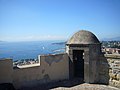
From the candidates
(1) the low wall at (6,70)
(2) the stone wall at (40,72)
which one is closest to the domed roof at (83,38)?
(2) the stone wall at (40,72)

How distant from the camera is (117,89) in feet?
27.3

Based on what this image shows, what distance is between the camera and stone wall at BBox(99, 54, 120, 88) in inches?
346

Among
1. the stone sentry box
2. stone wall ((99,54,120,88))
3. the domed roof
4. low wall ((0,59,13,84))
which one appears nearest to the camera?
low wall ((0,59,13,84))

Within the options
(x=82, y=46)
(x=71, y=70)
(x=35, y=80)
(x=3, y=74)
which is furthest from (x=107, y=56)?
(x=3, y=74)

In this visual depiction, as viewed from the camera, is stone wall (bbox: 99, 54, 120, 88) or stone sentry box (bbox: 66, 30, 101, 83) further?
stone sentry box (bbox: 66, 30, 101, 83)

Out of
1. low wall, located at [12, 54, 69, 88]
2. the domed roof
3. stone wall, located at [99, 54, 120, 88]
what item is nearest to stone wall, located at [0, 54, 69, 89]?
low wall, located at [12, 54, 69, 88]

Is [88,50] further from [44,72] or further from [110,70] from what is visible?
[44,72]

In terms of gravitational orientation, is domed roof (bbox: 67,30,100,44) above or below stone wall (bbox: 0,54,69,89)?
above

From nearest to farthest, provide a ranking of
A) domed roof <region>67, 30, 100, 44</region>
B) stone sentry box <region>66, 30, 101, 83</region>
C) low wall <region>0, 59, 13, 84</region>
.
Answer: low wall <region>0, 59, 13, 84</region> < stone sentry box <region>66, 30, 101, 83</region> < domed roof <region>67, 30, 100, 44</region>

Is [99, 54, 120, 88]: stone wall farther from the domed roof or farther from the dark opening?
the dark opening

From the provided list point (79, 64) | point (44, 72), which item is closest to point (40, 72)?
point (44, 72)

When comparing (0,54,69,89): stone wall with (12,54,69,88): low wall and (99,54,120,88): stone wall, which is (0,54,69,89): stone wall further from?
(99,54,120,88): stone wall

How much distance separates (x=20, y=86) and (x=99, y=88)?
382 centimetres

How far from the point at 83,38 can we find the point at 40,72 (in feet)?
9.78
